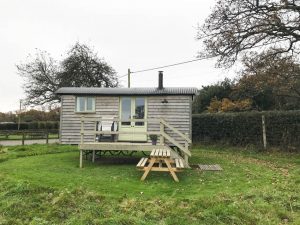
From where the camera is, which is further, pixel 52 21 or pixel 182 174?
pixel 52 21

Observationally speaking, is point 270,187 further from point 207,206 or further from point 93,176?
point 93,176

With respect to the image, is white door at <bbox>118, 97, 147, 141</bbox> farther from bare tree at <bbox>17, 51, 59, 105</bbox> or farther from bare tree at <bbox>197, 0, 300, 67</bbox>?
bare tree at <bbox>17, 51, 59, 105</bbox>

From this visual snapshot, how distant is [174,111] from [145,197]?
7.12 meters

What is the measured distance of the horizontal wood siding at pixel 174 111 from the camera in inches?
536

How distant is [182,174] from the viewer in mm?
9789

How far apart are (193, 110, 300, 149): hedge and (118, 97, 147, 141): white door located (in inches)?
282

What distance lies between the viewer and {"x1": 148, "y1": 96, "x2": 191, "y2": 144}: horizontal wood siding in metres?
13.6

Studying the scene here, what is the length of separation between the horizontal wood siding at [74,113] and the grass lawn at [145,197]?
4040 mm

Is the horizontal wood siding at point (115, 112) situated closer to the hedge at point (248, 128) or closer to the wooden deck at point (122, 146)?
the wooden deck at point (122, 146)

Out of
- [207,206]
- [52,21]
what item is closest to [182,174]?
[207,206]

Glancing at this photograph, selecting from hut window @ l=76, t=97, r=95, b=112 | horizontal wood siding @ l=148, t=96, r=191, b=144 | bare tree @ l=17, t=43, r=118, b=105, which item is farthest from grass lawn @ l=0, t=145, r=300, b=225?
bare tree @ l=17, t=43, r=118, b=105

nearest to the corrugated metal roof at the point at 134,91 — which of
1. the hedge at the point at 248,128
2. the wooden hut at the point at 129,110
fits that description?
the wooden hut at the point at 129,110

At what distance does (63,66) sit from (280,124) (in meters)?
25.1

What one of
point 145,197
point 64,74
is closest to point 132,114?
point 145,197
